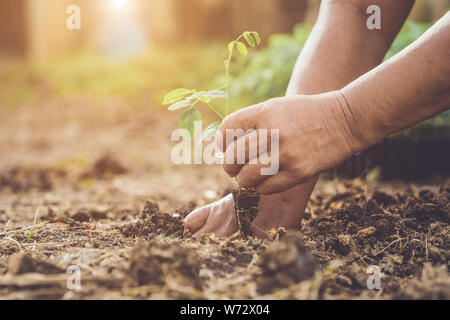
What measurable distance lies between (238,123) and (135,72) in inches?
290

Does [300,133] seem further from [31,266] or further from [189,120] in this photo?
[31,266]

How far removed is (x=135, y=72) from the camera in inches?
328

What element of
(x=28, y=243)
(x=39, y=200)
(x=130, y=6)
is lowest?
(x=28, y=243)

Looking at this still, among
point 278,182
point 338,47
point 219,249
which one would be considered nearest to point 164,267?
point 219,249

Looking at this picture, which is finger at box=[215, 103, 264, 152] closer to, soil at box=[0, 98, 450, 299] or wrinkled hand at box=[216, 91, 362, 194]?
wrinkled hand at box=[216, 91, 362, 194]

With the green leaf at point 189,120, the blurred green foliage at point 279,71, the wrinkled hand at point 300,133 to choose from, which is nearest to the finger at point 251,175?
the wrinkled hand at point 300,133

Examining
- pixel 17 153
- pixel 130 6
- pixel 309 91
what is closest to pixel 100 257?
pixel 309 91

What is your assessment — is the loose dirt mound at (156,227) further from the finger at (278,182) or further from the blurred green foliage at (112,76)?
the blurred green foliage at (112,76)

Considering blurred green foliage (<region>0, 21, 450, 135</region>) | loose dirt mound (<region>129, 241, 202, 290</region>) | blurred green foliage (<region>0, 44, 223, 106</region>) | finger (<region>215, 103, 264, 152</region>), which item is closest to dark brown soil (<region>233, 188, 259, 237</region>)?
finger (<region>215, 103, 264, 152</region>)

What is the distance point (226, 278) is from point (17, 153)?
13.4ft

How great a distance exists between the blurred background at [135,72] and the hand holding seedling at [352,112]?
1.35m

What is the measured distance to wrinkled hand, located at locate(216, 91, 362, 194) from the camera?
52.5 inches

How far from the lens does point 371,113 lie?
1.32m
